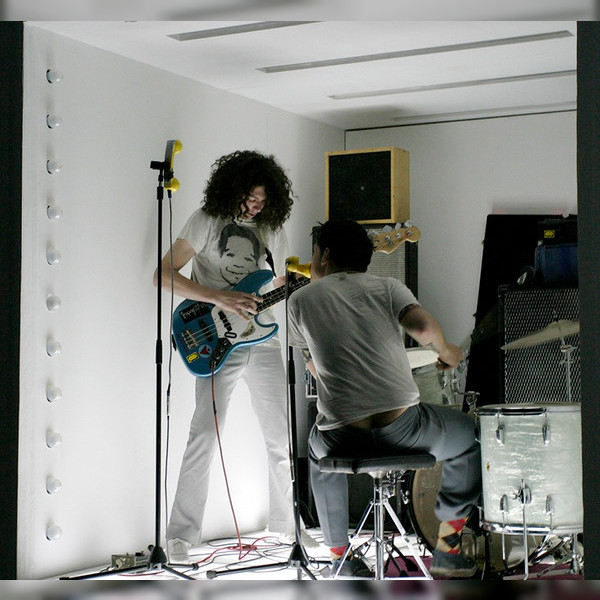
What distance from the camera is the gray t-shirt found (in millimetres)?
3438

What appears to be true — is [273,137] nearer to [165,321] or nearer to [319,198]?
[319,198]

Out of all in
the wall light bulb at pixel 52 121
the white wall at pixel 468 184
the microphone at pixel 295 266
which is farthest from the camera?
the white wall at pixel 468 184

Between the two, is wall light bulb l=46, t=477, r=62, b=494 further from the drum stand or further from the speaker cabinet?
the speaker cabinet

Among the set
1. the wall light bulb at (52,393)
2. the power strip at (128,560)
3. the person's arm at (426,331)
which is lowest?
the power strip at (128,560)

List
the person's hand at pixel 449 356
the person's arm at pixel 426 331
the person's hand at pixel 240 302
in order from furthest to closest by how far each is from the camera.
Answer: the person's hand at pixel 240 302
the person's hand at pixel 449 356
the person's arm at pixel 426 331

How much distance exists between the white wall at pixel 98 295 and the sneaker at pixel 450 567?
1561 millimetres

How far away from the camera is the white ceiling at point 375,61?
434 centimetres

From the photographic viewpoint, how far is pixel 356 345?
3.46m

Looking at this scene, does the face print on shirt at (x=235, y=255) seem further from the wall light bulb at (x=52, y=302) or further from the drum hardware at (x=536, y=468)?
the drum hardware at (x=536, y=468)

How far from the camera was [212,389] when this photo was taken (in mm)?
4348

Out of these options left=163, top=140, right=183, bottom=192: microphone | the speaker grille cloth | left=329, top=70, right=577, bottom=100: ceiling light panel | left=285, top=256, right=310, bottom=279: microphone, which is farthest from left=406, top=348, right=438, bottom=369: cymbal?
left=329, top=70, right=577, bottom=100: ceiling light panel

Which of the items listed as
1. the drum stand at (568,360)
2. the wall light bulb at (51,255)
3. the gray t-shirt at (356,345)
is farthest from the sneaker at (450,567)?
the wall light bulb at (51,255)

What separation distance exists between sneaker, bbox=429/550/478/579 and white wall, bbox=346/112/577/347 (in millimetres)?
2301

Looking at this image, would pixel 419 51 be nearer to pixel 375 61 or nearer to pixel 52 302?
pixel 375 61
